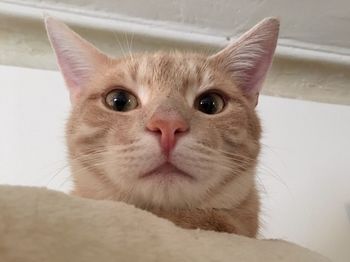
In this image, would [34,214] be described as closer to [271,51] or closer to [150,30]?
[271,51]

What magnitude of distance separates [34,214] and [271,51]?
0.74 m

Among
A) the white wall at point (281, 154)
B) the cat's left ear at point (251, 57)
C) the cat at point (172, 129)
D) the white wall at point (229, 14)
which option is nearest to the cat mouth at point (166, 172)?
the cat at point (172, 129)

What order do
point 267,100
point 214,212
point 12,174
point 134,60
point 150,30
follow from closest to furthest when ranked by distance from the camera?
point 214,212 < point 134,60 < point 12,174 < point 150,30 < point 267,100

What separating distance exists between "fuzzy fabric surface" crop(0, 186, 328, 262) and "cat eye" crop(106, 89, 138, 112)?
367 millimetres

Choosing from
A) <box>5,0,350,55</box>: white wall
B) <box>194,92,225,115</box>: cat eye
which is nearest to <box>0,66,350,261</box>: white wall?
<box>5,0,350,55</box>: white wall

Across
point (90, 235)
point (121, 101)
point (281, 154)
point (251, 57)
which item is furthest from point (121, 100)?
point (281, 154)

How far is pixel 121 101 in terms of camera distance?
3.35 ft

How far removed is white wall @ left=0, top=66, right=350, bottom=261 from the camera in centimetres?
139

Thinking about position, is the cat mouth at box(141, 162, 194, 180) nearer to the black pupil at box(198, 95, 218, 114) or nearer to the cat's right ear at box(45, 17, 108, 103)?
the black pupil at box(198, 95, 218, 114)

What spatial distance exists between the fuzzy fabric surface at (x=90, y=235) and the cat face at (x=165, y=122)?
17 cm

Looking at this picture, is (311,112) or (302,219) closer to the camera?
(302,219)

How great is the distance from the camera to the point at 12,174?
4.50 feet

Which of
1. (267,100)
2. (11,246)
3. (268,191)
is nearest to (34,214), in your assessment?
(11,246)

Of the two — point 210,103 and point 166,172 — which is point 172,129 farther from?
point 210,103
